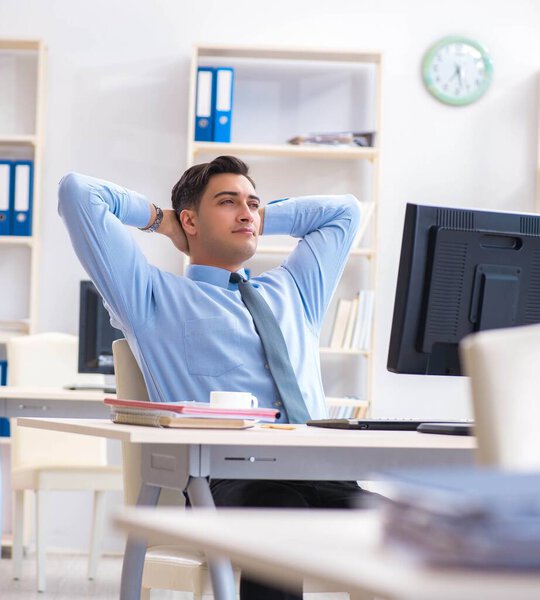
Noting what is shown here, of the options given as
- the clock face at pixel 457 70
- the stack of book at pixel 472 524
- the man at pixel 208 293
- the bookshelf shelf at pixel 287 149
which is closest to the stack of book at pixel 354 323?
the bookshelf shelf at pixel 287 149

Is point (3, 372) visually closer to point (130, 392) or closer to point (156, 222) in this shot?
point (156, 222)

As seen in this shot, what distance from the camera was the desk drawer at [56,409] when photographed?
3.35 metres

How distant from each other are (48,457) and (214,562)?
2.47 metres

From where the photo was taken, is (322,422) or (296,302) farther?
(296,302)

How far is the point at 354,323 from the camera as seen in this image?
457 cm

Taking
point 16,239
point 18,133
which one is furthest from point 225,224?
point 18,133

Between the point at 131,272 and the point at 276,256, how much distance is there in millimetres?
2524

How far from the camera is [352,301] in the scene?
4598 mm

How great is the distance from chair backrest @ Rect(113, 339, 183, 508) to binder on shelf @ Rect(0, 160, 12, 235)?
2.56 m

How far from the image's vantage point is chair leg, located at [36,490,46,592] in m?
3.69

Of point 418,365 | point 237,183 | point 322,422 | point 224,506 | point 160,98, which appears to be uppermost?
point 160,98

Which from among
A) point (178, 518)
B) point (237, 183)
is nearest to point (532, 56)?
point (237, 183)

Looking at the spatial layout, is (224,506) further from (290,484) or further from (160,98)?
(160,98)

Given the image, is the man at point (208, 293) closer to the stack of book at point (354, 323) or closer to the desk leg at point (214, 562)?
the desk leg at point (214, 562)
